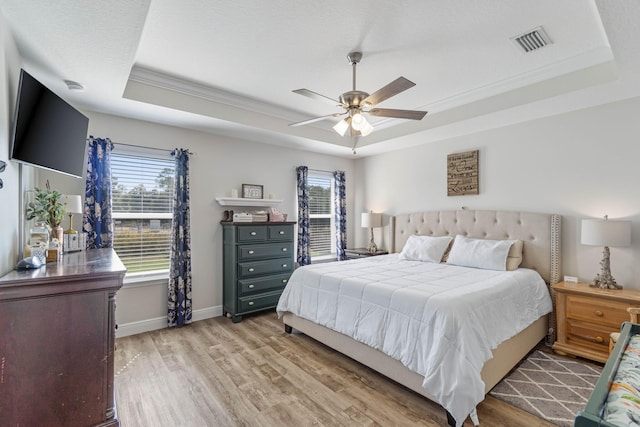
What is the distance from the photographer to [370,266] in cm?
349

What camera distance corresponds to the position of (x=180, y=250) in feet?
12.2

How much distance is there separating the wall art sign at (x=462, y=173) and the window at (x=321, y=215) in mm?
2135

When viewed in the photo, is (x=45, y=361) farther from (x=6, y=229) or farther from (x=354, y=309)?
(x=354, y=309)

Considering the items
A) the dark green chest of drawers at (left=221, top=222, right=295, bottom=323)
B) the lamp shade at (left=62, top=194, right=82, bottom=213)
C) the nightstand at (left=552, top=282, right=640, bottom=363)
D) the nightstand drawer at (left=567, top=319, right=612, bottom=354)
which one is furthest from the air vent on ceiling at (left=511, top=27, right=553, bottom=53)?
the lamp shade at (left=62, top=194, right=82, bottom=213)

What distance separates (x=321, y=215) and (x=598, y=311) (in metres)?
3.89

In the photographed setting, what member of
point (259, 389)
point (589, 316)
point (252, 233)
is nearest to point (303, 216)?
point (252, 233)

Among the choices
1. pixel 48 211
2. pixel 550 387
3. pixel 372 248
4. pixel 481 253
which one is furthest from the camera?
pixel 372 248

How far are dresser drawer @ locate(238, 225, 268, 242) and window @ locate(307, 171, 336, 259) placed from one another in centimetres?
128

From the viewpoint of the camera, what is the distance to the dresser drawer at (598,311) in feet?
8.60

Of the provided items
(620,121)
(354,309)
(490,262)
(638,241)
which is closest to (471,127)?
(620,121)

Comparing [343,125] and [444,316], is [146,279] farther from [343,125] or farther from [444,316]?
[444,316]

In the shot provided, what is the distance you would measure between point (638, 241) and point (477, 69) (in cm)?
230

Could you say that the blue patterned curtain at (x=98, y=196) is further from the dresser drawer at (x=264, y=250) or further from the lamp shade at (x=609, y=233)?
the lamp shade at (x=609, y=233)

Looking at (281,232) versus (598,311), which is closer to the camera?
(598,311)
